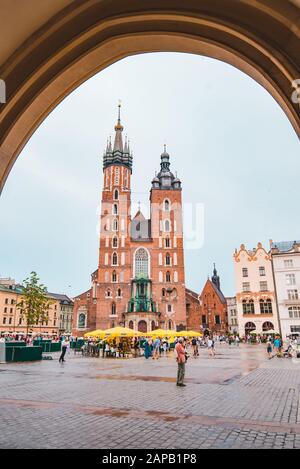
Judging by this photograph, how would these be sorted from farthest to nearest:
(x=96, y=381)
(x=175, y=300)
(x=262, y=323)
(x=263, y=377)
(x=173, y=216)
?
(x=173, y=216), (x=175, y=300), (x=262, y=323), (x=263, y=377), (x=96, y=381)

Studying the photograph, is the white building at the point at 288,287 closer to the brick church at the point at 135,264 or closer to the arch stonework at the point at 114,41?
the brick church at the point at 135,264

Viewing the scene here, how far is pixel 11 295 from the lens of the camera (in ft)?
245

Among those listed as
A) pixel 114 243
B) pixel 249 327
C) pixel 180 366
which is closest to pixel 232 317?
pixel 249 327

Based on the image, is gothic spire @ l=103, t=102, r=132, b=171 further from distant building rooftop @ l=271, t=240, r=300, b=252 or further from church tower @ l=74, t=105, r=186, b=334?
distant building rooftop @ l=271, t=240, r=300, b=252

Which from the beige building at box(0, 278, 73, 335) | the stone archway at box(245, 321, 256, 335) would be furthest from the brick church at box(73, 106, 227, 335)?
the stone archway at box(245, 321, 256, 335)

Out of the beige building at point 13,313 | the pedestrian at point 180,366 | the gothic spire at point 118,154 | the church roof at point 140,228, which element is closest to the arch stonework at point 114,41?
the pedestrian at point 180,366

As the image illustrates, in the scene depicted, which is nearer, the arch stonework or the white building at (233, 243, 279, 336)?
the arch stonework

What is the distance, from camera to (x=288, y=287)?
53.4 m

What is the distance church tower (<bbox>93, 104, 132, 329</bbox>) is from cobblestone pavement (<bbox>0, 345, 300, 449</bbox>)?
162 feet

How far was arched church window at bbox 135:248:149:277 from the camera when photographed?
65.9m

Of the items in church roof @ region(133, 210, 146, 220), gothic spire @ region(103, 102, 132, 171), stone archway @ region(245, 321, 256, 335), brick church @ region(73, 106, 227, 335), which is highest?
gothic spire @ region(103, 102, 132, 171)

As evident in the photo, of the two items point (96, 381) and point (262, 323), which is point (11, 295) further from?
point (96, 381)

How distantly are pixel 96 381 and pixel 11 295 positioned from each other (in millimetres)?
67301
